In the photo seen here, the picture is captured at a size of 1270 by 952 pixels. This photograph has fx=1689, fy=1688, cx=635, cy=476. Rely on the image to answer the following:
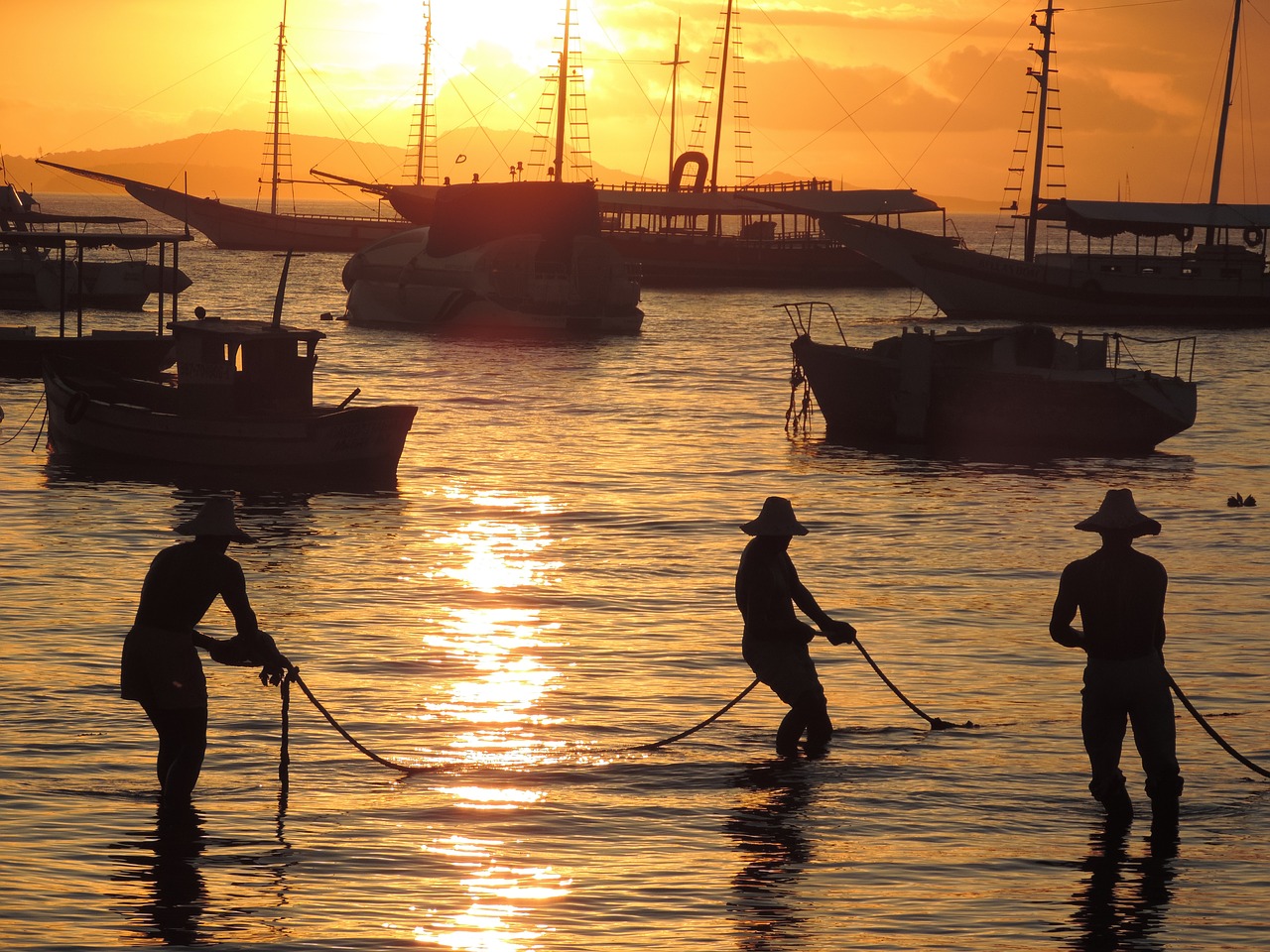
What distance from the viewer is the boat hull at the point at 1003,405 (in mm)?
39531

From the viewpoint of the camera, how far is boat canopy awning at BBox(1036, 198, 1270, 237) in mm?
87375

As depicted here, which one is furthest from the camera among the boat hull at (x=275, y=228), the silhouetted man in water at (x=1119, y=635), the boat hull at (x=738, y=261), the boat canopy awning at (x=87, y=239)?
the boat hull at (x=275, y=228)

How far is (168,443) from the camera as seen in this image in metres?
31.6

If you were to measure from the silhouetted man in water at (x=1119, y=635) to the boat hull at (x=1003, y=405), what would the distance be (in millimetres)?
30027

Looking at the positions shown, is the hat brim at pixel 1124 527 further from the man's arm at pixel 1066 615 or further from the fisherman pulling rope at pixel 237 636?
the man's arm at pixel 1066 615

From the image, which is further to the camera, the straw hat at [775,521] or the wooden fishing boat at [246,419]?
the wooden fishing boat at [246,419]

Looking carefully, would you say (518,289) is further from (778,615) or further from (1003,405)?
(778,615)

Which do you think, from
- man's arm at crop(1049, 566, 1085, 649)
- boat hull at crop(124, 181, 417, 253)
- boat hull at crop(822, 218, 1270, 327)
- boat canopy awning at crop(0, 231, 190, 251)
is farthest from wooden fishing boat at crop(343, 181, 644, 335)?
boat hull at crop(124, 181, 417, 253)

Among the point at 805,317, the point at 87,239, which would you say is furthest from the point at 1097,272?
the point at 87,239

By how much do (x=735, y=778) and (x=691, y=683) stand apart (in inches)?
146

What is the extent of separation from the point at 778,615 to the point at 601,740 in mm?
2620

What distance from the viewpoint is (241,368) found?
103 ft

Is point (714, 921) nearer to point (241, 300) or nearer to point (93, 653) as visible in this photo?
point (93, 653)

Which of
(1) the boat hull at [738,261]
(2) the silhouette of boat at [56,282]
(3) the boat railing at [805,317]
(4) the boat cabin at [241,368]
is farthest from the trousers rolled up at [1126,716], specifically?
(1) the boat hull at [738,261]
